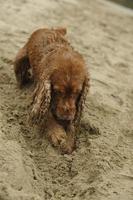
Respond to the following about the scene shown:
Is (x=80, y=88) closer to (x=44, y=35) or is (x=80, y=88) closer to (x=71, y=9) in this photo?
A: (x=44, y=35)

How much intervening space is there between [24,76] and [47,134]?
1.21 m

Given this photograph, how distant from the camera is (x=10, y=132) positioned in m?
6.14

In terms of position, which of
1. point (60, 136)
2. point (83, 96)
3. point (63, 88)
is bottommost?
point (60, 136)

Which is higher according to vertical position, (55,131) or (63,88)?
(63,88)

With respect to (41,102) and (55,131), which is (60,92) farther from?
(55,131)

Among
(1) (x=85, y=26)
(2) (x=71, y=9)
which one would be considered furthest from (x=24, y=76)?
(2) (x=71, y=9)

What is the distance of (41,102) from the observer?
609 cm

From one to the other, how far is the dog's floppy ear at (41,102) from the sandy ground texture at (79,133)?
21cm

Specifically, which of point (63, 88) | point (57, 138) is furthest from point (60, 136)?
point (63, 88)

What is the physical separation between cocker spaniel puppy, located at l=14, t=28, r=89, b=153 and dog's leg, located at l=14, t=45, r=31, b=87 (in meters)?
0.54

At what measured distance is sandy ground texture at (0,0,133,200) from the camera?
5539 millimetres

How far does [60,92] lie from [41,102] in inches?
9.3

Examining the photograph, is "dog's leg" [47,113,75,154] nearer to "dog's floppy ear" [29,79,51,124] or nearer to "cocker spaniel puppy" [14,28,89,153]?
"cocker spaniel puppy" [14,28,89,153]

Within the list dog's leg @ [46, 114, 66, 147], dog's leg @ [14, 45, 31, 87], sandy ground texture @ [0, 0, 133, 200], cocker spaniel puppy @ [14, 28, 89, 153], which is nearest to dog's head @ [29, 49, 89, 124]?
cocker spaniel puppy @ [14, 28, 89, 153]
